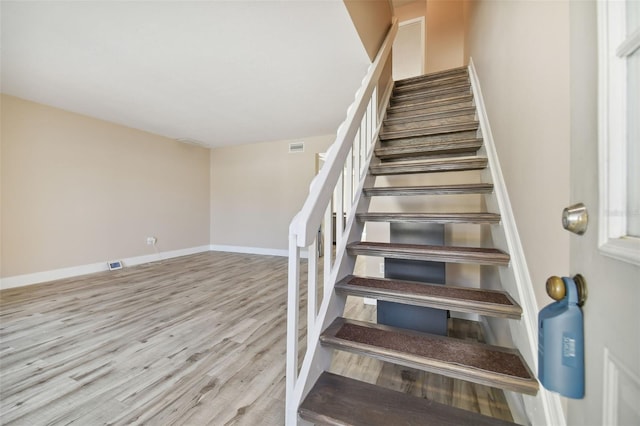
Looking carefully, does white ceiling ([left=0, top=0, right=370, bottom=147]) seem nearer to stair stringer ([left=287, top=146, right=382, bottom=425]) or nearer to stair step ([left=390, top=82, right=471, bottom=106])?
stair step ([left=390, top=82, right=471, bottom=106])

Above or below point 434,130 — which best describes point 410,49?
above

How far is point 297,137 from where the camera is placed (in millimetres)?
5102

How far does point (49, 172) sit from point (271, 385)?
422 centimetres

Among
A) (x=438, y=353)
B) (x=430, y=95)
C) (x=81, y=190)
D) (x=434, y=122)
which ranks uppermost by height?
(x=430, y=95)

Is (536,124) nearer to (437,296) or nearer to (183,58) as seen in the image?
(437,296)

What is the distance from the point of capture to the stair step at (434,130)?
6.97 ft

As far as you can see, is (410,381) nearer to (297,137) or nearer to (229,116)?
(229,116)

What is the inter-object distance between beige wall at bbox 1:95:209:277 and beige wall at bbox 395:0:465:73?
514cm

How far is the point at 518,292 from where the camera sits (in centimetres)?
112

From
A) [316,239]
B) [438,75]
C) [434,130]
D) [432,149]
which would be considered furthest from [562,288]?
[438,75]

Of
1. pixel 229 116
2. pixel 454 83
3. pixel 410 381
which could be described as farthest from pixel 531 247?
pixel 229 116

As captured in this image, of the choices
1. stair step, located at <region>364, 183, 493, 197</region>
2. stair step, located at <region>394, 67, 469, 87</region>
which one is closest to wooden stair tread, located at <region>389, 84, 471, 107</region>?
stair step, located at <region>394, 67, 469, 87</region>

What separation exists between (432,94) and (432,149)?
1210 mm

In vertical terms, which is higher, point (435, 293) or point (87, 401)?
point (435, 293)
